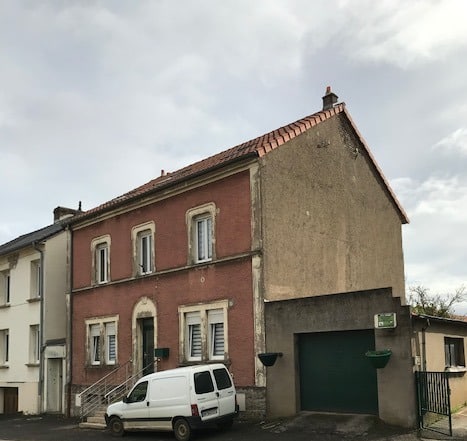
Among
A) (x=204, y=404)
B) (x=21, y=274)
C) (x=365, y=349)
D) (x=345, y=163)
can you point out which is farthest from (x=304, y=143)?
(x=21, y=274)

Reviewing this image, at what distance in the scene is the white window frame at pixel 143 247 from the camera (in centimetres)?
2214

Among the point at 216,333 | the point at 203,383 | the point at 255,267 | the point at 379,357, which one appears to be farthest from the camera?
the point at 216,333

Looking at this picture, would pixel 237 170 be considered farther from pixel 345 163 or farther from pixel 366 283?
pixel 366 283

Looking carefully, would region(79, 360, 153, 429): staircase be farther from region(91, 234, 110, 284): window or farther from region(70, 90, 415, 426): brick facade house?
region(91, 234, 110, 284): window

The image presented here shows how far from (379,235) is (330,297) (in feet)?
26.9

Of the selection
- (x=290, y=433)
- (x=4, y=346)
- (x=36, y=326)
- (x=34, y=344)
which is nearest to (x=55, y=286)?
(x=36, y=326)

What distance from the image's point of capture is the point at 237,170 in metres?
18.8

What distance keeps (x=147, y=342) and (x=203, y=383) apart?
255 inches

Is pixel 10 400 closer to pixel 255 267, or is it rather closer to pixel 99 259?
pixel 99 259

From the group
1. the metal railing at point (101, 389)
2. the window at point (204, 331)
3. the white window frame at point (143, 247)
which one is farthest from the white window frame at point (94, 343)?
the window at point (204, 331)

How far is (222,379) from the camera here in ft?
54.3

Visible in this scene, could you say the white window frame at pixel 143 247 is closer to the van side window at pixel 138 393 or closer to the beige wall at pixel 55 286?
the van side window at pixel 138 393

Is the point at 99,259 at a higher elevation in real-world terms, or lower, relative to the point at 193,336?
higher

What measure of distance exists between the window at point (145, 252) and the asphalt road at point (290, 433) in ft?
18.6
